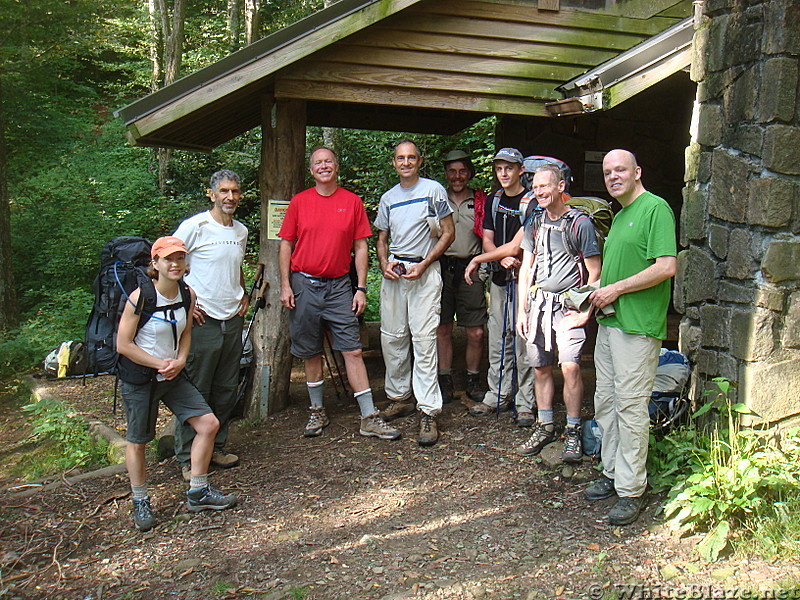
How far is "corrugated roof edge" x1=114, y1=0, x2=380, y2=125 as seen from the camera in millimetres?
5270

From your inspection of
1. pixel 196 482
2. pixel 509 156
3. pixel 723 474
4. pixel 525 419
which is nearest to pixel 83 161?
pixel 509 156

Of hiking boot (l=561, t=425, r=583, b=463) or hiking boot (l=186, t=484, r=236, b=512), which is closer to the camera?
hiking boot (l=186, t=484, r=236, b=512)

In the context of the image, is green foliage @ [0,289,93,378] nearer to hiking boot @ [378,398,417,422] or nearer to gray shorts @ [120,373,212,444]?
hiking boot @ [378,398,417,422]

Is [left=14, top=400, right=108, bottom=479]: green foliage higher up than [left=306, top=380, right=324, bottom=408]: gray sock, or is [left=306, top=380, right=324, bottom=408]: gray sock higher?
[left=306, top=380, right=324, bottom=408]: gray sock

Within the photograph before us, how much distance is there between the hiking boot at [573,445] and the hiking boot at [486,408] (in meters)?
1.12

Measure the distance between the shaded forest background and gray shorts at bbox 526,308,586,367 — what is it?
707cm

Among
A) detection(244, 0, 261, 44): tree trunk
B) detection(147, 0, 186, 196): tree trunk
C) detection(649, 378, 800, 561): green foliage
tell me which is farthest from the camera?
detection(244, 0, 261, 44): tree trunk

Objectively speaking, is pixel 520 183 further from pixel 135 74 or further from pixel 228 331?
pixel 135 74

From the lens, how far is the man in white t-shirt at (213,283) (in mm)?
5109

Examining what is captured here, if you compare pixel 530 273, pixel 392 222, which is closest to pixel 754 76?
pixel 530 273

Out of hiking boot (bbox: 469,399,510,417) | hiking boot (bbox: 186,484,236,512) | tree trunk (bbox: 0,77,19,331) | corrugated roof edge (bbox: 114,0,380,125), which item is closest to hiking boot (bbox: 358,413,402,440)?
hiking boot (bbox: 469,399,510,417)

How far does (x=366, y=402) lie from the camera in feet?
19.0

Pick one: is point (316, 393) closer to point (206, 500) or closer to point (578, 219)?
point (206, 500)

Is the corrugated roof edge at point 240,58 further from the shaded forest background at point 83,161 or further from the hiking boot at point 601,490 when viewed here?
the shaded forest background at point 83,161
